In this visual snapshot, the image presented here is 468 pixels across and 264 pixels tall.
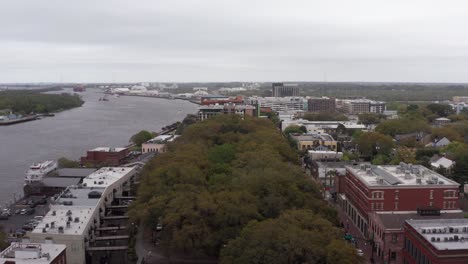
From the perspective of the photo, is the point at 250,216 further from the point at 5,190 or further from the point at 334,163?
the point at 5,190

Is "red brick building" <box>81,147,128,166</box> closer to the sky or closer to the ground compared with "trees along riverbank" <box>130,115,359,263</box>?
closer to the ground

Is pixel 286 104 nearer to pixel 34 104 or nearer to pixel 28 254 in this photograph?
pixel 34 104

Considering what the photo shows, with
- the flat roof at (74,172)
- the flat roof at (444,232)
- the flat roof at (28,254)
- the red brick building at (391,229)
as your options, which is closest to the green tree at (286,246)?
the flat roof at (444,232)

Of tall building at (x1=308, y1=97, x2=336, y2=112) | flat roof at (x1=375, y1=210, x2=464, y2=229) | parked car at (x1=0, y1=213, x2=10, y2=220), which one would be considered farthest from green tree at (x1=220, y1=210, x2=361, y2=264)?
tall building at (x1=308, y1=97, x2=336, y2=112)

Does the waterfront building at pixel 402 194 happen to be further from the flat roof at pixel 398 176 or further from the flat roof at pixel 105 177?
the flat roof at pixel 105 177

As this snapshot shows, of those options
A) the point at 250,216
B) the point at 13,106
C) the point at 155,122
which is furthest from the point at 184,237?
the point at 13,106

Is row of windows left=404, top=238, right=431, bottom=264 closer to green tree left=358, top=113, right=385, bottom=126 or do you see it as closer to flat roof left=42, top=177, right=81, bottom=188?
flat roof left=42, top=177, right=81, bottom=188
